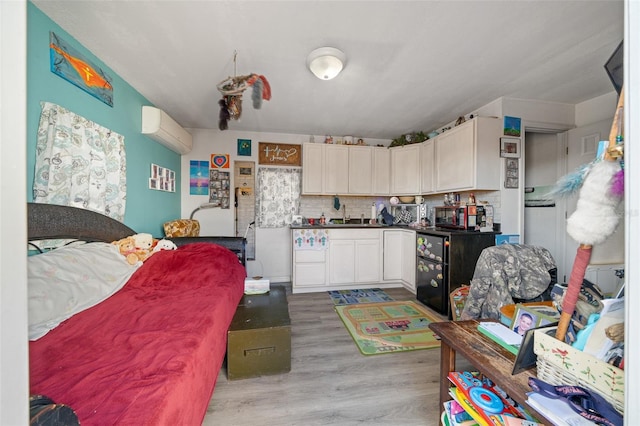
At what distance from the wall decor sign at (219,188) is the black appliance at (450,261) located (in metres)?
3.09

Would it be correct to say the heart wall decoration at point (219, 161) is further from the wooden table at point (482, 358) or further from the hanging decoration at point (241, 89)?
the wooden table at point (482, 358)

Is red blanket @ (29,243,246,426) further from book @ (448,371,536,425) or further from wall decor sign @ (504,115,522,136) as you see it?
wall decor sign @ (504,115,522,136)

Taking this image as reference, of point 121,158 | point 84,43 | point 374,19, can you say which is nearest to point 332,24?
point 374,19

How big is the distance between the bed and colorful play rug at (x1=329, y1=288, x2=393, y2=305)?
59.9 inches

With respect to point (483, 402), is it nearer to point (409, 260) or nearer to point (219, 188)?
point (409, 260)

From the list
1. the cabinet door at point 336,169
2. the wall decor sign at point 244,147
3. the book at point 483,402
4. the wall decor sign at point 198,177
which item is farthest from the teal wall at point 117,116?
the book at point 483,402

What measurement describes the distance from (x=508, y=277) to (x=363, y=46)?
2068 mm

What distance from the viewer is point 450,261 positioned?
2619 mm

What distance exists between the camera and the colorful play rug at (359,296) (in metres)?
3.06

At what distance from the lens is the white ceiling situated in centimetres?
150

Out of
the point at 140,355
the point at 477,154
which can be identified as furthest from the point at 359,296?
the point at 140,355

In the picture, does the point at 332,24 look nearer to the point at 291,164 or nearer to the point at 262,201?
the point at 291,164

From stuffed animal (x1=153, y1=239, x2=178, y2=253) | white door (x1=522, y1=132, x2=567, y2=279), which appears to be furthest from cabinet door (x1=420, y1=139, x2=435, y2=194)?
stuffed animal (x1=153, y1=239, x2=178, y2=253)

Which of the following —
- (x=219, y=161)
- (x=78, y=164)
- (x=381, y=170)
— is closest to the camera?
(x=78, y=164)
